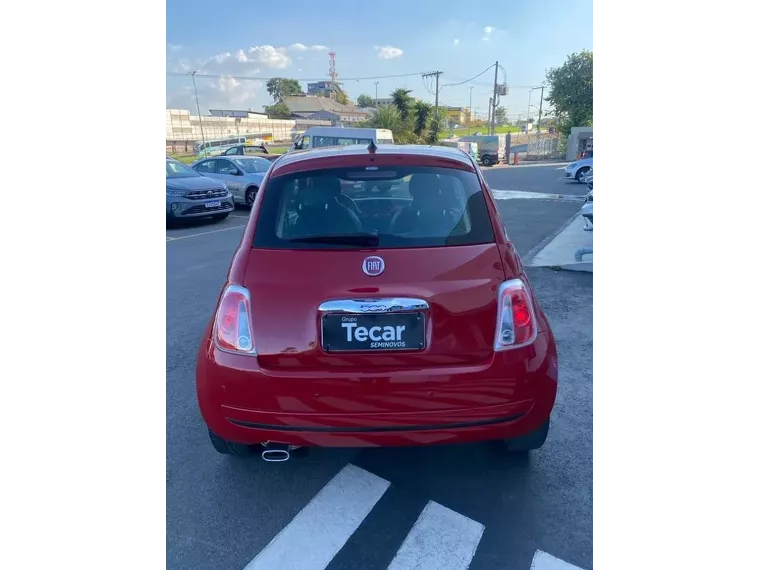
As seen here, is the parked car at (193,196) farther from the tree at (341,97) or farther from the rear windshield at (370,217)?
the tree at (341,97)

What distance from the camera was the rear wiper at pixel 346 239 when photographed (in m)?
2.43

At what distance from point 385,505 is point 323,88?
403 feet

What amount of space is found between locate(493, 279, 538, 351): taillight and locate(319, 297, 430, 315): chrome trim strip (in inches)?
15.2

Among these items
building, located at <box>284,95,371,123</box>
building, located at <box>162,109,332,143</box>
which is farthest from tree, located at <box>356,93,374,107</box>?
building, located at <box>162,109,332,143</box>

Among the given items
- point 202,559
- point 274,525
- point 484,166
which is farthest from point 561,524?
point 484,166

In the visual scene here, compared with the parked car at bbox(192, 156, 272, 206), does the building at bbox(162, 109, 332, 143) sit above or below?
above

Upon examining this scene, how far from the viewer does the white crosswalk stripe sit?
2207 millimetres

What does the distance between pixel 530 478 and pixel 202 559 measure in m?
1.69

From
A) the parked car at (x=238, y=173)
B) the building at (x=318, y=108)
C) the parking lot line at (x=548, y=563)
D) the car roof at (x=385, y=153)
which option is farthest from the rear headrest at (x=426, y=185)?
the building at (x=318, y=108)

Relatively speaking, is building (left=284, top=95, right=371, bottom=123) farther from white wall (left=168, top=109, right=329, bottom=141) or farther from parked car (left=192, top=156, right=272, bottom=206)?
parked car (left=192, top=156, right=272, bottom=206)
